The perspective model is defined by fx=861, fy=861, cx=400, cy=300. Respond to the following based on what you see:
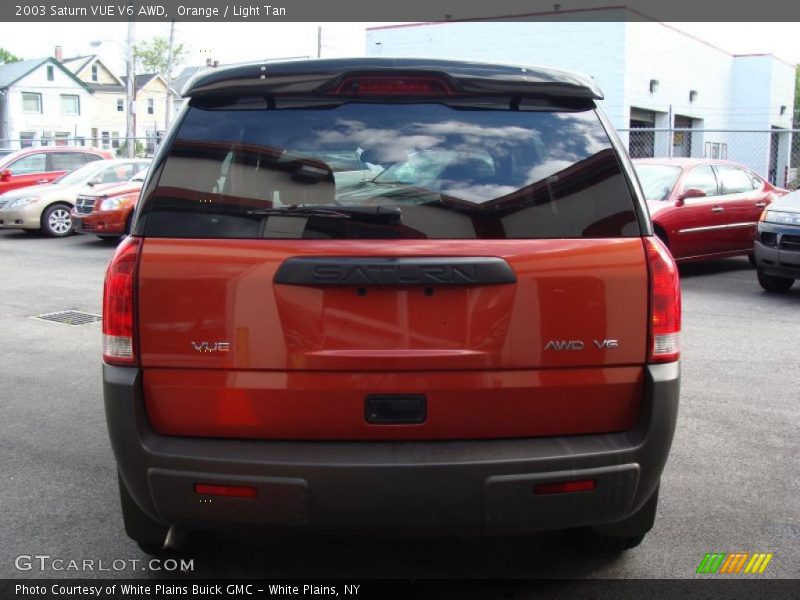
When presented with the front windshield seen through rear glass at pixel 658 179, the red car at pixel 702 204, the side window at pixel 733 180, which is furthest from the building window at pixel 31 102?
the side window at pixel 733 180

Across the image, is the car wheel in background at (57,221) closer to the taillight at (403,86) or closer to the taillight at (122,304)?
the taillight at (122,304)

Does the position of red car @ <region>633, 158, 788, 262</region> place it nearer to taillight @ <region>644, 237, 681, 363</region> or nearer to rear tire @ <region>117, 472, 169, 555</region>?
taillight @ <region>644, 237, 681, 363</region>

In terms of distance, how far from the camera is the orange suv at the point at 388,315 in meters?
2.67

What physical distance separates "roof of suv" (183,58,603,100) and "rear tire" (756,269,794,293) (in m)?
8.44

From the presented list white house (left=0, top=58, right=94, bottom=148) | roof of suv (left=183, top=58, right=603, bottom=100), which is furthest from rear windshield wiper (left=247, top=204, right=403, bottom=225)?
white house (left=0, top=58, right=94, bottom=148)

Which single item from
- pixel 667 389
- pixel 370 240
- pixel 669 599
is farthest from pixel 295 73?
pixel 669 599

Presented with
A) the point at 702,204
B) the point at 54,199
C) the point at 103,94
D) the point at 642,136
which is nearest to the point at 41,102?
the point at 103,94

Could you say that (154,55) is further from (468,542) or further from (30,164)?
(468,542)

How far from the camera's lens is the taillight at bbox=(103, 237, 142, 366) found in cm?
276

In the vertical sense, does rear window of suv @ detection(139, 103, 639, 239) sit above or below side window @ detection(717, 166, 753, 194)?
above

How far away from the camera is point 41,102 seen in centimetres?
6419

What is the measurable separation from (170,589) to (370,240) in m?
1.61

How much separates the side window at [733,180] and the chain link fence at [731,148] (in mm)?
16785

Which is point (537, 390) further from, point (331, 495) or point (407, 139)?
point (407, 139)
